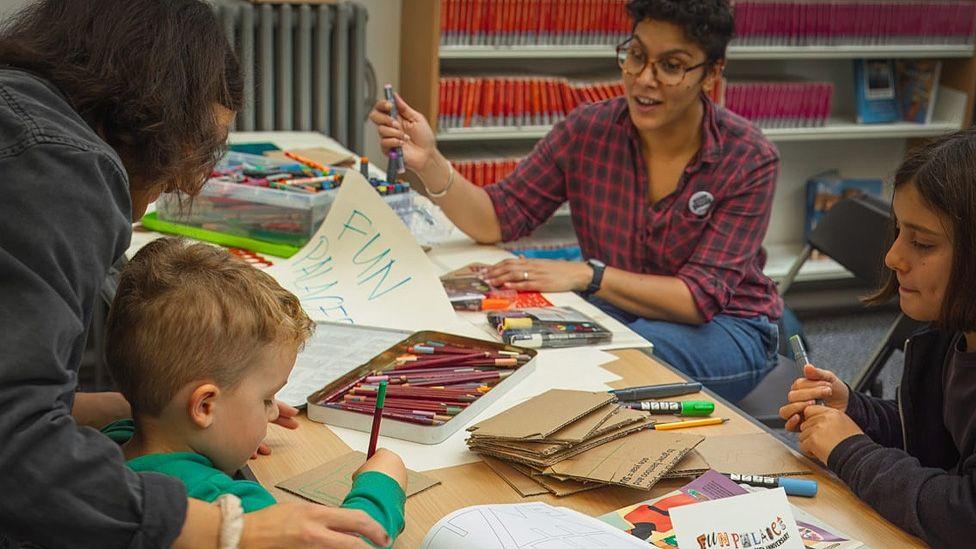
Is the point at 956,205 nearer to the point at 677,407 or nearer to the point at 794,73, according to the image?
the point at 677,407

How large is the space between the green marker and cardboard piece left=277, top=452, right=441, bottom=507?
36 centimetres

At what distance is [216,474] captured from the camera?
111cm

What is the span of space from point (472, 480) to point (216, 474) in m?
0.33

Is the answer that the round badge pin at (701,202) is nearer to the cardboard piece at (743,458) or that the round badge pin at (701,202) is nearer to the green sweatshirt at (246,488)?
the cardboard piece at (743,458)

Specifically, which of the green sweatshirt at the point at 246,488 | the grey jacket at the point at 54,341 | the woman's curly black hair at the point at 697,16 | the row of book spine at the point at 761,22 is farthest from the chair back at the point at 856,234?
the grey jacket at the point at 54,341

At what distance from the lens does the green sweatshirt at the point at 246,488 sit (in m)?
1.08

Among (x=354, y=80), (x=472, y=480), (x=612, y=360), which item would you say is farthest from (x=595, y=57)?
(x=472, y=480)

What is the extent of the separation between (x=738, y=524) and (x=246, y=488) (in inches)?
20.7

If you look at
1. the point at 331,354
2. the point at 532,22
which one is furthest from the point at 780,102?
the point at 331,354

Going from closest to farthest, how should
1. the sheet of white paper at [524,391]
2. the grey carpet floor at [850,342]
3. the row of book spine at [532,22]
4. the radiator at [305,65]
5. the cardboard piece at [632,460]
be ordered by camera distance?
the cardboard piece at [632,460] → the sheet of white paper at [524,391] → the radiator at [305,65] → the row of book spine at [532,22] → the grey carpet floor at [850,342]

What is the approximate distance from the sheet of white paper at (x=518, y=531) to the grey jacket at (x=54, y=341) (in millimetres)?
285

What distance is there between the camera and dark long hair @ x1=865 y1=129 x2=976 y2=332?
4.36ft

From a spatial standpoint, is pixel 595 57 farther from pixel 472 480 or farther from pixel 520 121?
pixel 472 480

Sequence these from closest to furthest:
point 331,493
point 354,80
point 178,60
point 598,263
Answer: point 178,60 < point 331,493 < point 598,263 < point 354,80
